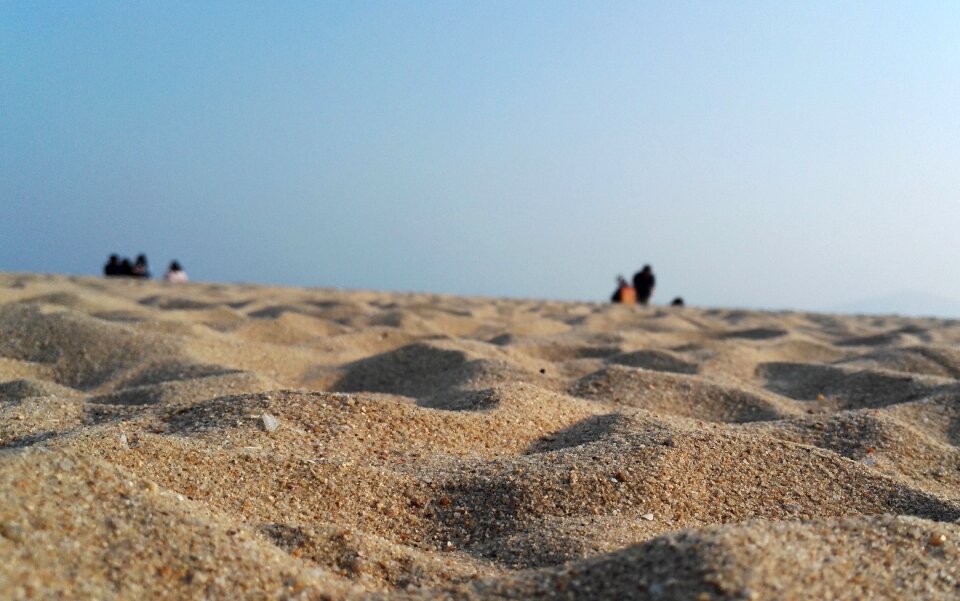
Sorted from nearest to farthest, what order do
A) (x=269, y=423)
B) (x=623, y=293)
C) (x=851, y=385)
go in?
(x=269, y=423) → (x=851, y=385) → (x=623, y=293)

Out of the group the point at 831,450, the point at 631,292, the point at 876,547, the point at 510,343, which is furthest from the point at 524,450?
the point at 631,292

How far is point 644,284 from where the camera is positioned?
36.6ft

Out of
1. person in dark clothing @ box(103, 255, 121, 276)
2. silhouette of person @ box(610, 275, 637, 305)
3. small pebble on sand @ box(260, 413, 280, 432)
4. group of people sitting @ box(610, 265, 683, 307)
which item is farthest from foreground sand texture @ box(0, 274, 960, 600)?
person in dark clothing @ box(103, 255, 121, 276)

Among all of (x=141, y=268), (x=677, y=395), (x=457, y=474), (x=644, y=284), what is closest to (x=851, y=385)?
(x=677, y=395)

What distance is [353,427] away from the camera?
225 centimetres

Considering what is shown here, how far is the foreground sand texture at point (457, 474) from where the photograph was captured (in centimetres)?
120

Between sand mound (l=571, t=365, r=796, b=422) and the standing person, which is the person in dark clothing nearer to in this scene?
the standing person

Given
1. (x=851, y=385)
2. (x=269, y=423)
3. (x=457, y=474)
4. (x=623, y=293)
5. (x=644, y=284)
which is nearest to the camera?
(x=457, y=474)

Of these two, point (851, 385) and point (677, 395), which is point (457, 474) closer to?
point (677, 395)

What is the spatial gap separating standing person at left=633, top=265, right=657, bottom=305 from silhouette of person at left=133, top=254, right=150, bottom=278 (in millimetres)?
7313

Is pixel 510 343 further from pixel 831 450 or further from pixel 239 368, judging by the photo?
pixel 831 450

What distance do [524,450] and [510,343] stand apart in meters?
2.36

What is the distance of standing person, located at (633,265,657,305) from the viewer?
1113 cm

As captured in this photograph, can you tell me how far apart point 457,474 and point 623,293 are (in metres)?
8.64
